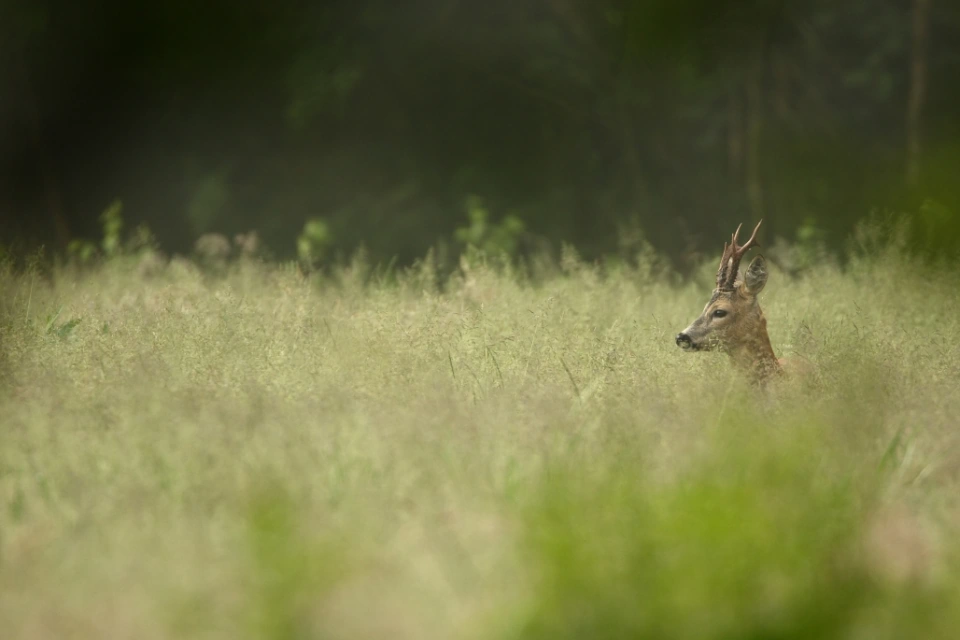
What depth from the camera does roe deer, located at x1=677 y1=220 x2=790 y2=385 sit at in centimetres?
525

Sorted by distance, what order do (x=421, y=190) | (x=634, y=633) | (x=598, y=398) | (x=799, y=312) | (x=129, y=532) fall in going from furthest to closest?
(x=421, y=190), (x=799, y=312), (x=598, y=398), (x=129, y=532), (x=634, y=633)

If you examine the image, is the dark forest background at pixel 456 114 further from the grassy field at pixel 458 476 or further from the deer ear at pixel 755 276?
the grassy field at pixel 458 476

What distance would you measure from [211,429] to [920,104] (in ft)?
35.8

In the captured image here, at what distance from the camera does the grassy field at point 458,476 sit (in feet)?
8.11

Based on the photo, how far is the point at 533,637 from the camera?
2342mm

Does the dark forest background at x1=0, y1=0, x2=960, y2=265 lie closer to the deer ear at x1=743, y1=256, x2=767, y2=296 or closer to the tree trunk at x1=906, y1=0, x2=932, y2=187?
the tree trunk at x1=906, y1=0, x2=932, y2=187

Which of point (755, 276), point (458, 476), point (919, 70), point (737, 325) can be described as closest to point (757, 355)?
point (737, 325)

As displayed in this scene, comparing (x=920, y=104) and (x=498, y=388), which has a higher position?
(x=920, y=104)

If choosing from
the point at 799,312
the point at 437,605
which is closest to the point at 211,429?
the point at 437,605

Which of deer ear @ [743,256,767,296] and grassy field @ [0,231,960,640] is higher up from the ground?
deer ear @ [743,256,767,296]

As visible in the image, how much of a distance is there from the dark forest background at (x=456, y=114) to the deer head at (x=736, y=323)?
736 centimetres

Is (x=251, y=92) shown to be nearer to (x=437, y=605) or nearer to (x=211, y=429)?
(x=211, y=429)

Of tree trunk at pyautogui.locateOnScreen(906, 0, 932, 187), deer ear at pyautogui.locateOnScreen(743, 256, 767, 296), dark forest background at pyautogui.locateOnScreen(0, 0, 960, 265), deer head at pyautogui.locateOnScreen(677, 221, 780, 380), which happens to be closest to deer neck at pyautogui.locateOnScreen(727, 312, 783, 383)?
deer head at pyautogui.locateOnScreen(677, 221, 780, 380)

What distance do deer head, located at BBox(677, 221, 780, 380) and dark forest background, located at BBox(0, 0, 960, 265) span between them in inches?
290
